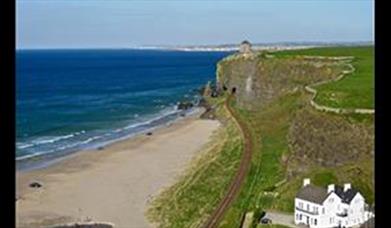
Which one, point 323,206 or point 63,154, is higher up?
Answer: point 323,206

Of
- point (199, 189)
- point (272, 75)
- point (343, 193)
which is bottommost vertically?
point (199, 189)

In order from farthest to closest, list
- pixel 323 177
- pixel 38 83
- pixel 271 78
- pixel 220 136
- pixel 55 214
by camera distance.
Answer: pixel 38 83 < pixel 271 78 < pixel 220 136 < pixel 55 214 < pixel 323 177

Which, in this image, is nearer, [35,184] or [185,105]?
[35,184]

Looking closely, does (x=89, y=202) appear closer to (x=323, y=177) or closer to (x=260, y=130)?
(x=323, y=177)

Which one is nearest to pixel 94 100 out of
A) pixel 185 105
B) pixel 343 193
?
pixel 185 105

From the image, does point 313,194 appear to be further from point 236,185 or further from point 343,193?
point 236,185

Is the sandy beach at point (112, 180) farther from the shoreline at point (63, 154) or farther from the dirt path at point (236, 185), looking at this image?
the dirt path at point (236, 185)
